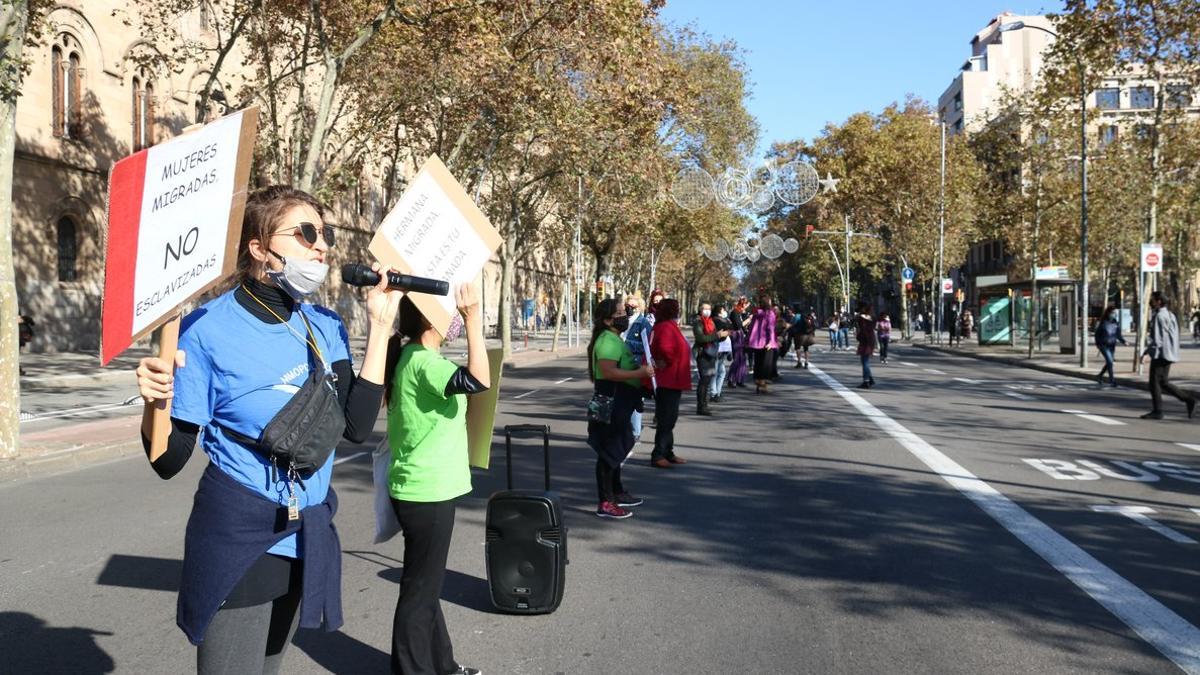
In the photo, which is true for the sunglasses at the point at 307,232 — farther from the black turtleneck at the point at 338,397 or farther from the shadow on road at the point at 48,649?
the shadow on road at the point at 48,649

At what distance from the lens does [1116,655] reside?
15.1ft

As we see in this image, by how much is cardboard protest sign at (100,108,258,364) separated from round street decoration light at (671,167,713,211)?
85.4 feet

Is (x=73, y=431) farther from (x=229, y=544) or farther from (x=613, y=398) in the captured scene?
(x=229, y=544)

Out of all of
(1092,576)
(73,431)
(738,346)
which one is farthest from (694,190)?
(1092,576)

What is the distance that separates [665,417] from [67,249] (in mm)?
24526

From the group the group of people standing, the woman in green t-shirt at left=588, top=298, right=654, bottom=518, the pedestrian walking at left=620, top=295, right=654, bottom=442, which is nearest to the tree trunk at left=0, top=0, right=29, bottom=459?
the pedestrian walking at left=620, top=295, right=654, bottom=442

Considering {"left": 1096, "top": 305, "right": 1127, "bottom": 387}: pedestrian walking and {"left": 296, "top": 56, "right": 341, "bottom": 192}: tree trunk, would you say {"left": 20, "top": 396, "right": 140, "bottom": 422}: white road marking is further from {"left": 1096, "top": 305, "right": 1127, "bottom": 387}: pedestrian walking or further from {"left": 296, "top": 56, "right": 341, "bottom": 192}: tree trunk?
{"left": 1096, "top": 305, "right": 1127, "bottom": 387}: pedestrian walking

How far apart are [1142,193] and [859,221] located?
3266 centimetres

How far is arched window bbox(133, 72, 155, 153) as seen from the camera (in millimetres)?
31906

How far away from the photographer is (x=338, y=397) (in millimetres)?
2916

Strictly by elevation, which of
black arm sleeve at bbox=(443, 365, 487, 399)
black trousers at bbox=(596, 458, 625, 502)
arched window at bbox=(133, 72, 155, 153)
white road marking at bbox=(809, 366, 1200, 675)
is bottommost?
white road marking at bbox=(809, 366, 1200, 675)

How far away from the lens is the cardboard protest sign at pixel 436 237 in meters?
3.84

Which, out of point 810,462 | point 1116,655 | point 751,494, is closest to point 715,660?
point 1116,655

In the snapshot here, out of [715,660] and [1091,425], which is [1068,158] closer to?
[1091,425]
